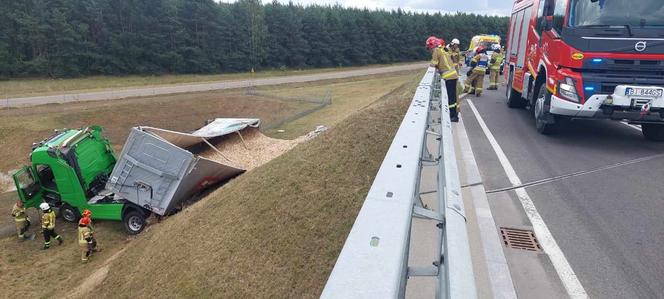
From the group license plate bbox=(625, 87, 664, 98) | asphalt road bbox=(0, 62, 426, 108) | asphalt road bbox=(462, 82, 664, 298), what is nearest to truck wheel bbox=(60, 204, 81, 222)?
asphalt road bbox=(462, 82, 664, 298)

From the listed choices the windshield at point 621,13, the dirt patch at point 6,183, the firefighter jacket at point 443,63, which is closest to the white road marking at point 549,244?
the windshield at point 621,13

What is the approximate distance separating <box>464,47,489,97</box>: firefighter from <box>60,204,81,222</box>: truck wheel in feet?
40.2

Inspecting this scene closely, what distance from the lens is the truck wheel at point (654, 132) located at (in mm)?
7605

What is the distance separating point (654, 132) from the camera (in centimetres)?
766

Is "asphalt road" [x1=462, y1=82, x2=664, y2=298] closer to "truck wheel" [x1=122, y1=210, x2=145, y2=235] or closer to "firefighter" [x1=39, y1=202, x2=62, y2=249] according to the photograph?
"truck wheel" [x1=122, y1=210, x2=145, y2=235]

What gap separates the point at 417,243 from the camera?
365 cm

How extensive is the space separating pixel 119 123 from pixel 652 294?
933 inches

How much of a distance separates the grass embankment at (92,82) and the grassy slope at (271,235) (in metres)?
28.6

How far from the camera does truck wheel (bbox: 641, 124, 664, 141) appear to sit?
761 centimetres

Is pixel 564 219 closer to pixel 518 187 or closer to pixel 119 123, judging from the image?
pixel 518 187

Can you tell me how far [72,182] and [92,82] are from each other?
92.1 ft

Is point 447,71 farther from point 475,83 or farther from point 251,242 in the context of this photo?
point 251,242

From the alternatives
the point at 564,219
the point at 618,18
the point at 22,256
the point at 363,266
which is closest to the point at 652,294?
the point at 564,219

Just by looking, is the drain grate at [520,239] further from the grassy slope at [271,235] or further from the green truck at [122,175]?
the green truck at [122,175]
